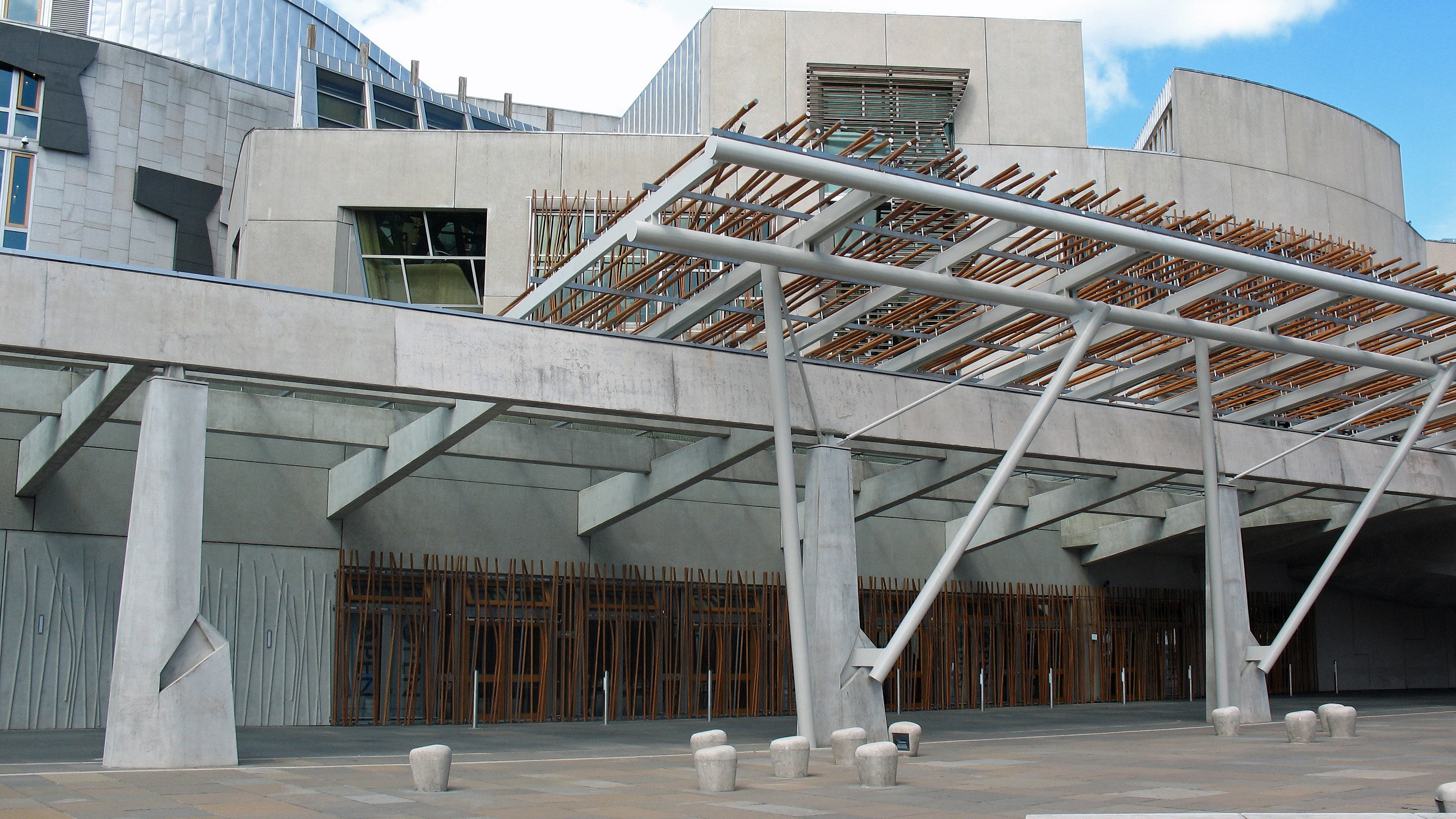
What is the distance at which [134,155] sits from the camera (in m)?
27.9

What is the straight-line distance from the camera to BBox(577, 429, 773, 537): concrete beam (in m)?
18.5

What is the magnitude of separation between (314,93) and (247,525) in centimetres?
1362

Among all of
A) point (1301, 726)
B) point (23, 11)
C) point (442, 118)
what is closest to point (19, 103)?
point (23, 11)

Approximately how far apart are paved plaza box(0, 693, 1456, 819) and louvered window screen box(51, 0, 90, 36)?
24920 mm

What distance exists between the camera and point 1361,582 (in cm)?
3316

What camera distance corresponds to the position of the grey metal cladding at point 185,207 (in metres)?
27.9

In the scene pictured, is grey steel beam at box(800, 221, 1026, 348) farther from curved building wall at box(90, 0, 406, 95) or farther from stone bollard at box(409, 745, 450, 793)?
curved building wall at box(90, 0, 406, 95)

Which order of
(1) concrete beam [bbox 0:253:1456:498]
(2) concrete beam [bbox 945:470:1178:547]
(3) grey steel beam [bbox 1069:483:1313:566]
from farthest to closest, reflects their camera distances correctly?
1. (3) grey steel beam [bbox 1069:483:1313:566]
2. (2) concrete beam [bbox 945:470:1178:547]
3. (1) concrete beam [bbox 0:253:1456:498]

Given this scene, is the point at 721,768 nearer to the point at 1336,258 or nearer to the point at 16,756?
the point at 16,756

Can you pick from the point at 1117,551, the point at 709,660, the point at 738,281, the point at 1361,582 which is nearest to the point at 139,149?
the point at 709,660

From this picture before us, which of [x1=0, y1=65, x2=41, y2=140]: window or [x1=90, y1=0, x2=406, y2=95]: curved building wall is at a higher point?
[x1=90, y1=0, x2=406, y2=95]: curved building wall

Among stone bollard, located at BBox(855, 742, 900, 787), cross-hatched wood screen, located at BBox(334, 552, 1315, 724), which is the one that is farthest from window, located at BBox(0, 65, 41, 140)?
stone bollard, located at BBox(855, 742, 900, 787)

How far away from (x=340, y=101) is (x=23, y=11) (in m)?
9.40

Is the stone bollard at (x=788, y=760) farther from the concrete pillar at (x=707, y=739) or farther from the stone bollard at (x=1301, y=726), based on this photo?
the stone bollard at (x=1301, y=726)
